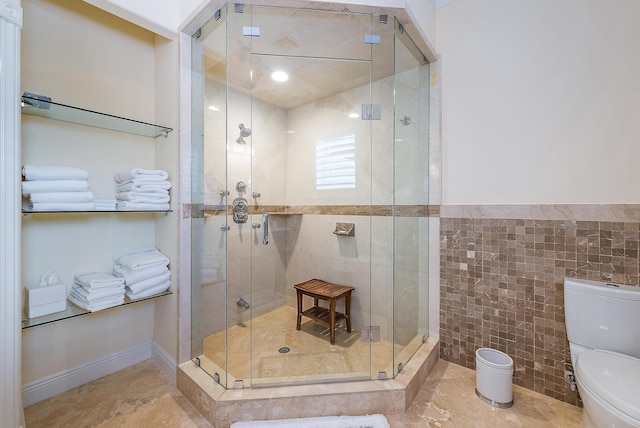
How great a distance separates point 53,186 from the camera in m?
1.26

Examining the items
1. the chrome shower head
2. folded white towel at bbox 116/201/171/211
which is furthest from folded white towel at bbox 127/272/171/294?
the chrome shower head

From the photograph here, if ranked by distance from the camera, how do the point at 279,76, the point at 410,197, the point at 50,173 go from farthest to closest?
the point at 279,76 → the point at 410,197 → the point at 50,173

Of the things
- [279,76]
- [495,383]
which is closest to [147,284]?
[279,76]

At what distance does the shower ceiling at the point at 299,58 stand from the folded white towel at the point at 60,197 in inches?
39.5

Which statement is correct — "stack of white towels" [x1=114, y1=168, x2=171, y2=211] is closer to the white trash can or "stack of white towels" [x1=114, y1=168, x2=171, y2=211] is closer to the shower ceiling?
the shower ceiling

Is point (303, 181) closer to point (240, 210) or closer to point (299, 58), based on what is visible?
point (240, 210)

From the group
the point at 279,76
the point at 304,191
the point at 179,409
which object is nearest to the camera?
the point at 179,409

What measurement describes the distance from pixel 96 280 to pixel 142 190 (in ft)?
1.82

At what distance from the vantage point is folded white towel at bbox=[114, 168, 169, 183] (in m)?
1.53

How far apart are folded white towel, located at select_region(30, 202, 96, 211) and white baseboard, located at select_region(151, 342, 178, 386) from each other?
104cm

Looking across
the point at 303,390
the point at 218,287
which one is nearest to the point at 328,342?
the point at 303,390

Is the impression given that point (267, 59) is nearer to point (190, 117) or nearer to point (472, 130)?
point (190, 117)

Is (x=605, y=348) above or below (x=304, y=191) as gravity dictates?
below

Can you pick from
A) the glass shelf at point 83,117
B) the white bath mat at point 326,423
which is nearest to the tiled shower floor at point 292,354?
the white bath mat at point 326,423
